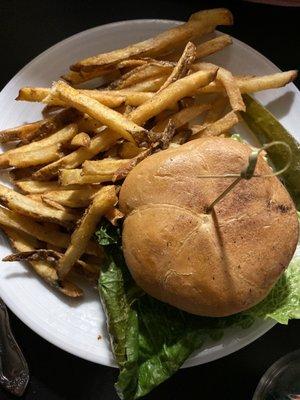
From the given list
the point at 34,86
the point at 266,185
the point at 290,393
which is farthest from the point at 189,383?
the point at 34,86

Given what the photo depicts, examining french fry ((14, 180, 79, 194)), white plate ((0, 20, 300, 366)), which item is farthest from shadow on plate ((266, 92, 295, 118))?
french fry ((14, 180, 79, 194))

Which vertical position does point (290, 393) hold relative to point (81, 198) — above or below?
below

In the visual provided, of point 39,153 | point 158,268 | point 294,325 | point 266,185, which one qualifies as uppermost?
point 39,153

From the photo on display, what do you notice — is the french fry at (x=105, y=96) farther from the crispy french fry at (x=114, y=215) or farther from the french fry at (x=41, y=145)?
the crispy french fry at (x=114, y=215)

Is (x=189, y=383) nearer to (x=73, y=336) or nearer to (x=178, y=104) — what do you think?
(x=73, y=336)

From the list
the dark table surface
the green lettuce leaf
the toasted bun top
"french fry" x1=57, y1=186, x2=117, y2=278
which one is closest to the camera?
the toasted bun top

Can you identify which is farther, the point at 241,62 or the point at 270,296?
the point at 241,62

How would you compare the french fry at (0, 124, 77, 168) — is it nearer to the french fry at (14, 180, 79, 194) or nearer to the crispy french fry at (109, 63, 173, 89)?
the french fry at (14, 180, 79, 194)

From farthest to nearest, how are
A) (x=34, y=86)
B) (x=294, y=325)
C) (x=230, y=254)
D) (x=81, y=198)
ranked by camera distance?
(x=294, y=325)
(x=34, y=86)
(x=81, y=198)
(x=230, y=254)
